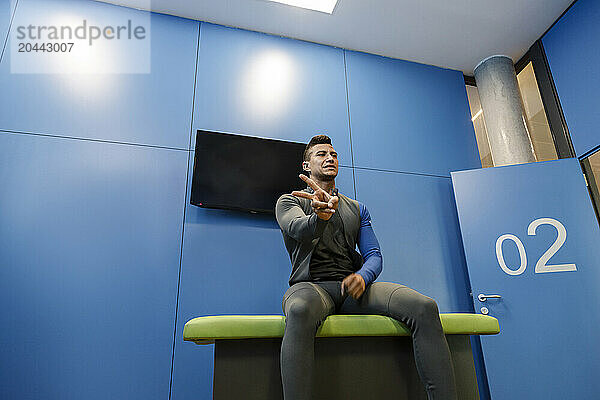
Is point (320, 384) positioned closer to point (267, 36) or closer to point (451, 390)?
point (451, 390)

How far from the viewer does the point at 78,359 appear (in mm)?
2252

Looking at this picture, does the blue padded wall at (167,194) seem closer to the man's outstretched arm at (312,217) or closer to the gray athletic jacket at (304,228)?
the gray athletic jacket at (304,228)

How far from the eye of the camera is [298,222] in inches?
67.4

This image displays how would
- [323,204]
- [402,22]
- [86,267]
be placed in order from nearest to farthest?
1. [323,204]
2. [86,267]
3. [402,22]

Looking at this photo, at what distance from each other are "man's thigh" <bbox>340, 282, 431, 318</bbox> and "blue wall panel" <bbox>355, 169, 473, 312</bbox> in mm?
1234

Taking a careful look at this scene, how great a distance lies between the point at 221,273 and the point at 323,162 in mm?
1085

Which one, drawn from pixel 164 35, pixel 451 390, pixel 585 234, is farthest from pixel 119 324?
pixel 585 234

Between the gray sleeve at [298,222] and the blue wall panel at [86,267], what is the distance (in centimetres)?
104

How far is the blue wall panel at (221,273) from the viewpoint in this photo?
242cm

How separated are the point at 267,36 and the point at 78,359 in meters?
2.78

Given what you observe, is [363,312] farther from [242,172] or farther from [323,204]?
[242,172]

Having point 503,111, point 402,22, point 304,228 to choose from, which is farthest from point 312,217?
point 503,111

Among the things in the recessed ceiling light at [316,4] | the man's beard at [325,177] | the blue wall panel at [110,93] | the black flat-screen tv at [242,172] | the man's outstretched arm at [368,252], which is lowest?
the man's outstretched arm at [368,252]

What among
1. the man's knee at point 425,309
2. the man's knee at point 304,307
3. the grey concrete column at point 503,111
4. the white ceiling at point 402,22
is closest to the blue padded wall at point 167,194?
the white ceiling at point 402,22
